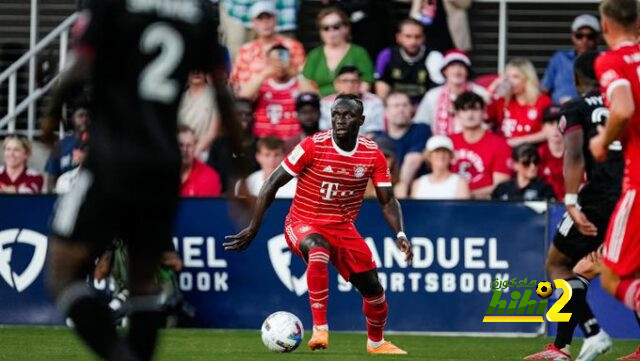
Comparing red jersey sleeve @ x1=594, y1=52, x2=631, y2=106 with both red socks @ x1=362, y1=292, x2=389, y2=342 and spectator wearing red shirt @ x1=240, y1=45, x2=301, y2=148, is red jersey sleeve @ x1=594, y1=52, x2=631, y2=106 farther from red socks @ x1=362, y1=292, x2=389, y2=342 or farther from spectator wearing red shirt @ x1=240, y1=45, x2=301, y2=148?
spectator wearing red shirt @ x1=240, y1=45, x2=301, y2=148

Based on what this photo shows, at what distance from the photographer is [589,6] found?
19.2 meters

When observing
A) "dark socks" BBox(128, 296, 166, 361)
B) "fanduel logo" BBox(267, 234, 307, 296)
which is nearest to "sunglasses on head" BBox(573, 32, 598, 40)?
"fanduel logo" BBox(267, 234, 307, 296)

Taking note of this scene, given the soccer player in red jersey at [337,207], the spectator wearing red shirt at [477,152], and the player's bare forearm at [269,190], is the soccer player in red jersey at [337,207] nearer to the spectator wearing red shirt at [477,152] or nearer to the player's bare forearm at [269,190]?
the player's bare forearm at [269,190]

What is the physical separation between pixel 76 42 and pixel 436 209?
28.3 feet

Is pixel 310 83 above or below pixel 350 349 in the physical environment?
above

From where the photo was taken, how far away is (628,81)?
8.52 metres

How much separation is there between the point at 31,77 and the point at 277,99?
3719 millimetres

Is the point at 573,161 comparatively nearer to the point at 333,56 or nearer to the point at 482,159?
the point at 482,159

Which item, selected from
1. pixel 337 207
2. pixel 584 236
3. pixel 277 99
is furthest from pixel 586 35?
pixel 584 236

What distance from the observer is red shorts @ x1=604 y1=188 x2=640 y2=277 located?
856 centimetres

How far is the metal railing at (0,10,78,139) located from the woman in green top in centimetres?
307

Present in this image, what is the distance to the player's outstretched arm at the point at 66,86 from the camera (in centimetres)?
675

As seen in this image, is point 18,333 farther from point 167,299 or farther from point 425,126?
point 425,126

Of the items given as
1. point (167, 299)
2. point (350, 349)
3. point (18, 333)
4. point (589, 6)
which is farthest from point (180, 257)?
point (589, 6)
